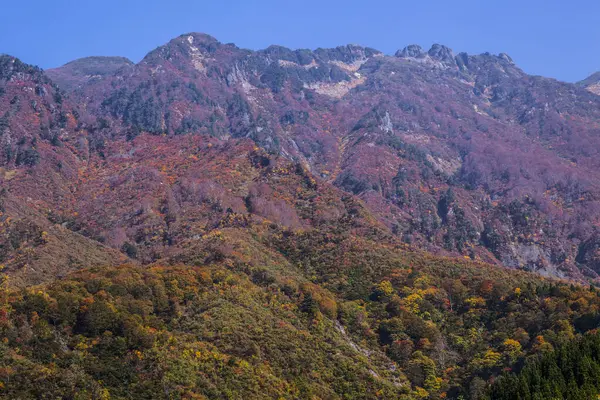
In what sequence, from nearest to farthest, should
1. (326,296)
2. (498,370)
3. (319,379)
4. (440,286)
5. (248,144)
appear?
(319,379)
(498,370)
(326,296)
(440,286)
(248,144)

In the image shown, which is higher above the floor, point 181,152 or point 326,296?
point 181,152

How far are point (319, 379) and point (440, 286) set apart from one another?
1495 inches

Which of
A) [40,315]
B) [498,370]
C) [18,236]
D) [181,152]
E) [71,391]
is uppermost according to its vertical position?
[181,152]

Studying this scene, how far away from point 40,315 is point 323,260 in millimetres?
59969

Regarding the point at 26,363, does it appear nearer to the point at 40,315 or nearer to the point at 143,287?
the point at 40,315

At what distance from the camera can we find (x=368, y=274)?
108 meters

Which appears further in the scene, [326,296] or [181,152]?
[181,152]

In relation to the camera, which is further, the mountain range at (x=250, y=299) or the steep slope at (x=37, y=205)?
the steep slope at (x=37, y=205)

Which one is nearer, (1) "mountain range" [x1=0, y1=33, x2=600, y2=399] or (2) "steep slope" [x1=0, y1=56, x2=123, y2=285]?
(1) "mountain range" [x1=0, y1=33, x2=600, y2=399]

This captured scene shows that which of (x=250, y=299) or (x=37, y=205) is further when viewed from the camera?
(x=37, y=205)

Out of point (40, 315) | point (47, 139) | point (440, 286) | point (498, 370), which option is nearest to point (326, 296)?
point (440, 286)

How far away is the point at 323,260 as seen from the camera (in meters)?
116

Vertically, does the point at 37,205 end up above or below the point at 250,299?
above

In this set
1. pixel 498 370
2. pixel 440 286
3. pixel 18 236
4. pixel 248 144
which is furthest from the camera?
pixel 248 144
